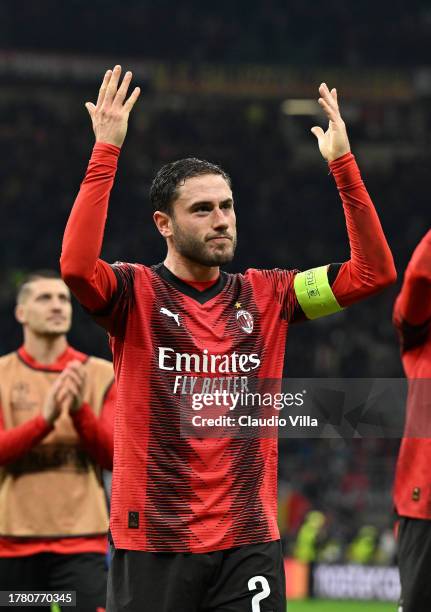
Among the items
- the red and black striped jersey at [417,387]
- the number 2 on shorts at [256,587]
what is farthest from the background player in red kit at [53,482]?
the number 2 on shorts at [256,587]

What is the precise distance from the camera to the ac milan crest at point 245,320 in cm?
418

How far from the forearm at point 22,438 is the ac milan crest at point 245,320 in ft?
5.41

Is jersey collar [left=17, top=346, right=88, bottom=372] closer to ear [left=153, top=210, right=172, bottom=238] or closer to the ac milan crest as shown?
ear [left=153, top=210, right=172, bottom=238]

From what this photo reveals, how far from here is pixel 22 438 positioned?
556 centimetres

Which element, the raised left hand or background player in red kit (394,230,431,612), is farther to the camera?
background player in red kit (394,230,431,612)

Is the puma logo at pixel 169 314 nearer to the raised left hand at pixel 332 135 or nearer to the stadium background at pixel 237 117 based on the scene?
the raised left hand at pixel 332 135

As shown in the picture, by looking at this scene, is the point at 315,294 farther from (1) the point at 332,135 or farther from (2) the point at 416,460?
(2) the point at 416,460

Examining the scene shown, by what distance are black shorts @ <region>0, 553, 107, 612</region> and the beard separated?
2.16 m

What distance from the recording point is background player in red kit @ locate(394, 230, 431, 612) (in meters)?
4.87

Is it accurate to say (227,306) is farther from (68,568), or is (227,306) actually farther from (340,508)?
(340,508)

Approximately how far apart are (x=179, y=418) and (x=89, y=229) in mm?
719

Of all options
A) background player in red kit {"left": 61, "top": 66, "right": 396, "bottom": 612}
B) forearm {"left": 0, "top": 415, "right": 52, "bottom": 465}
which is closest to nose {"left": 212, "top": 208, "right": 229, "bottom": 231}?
background player in red kit {"left": 61, "top": 66, "right": 396, "bottom": 612}

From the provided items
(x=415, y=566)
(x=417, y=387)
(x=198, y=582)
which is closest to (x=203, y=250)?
(x=198, y=582)

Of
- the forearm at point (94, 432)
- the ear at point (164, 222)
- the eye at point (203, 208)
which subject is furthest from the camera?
the forearm at point (94, 432)
